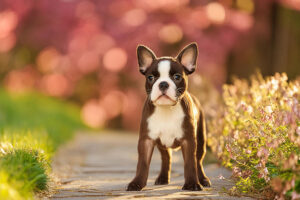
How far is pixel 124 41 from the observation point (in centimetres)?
1247

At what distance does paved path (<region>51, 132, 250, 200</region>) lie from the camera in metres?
3.64

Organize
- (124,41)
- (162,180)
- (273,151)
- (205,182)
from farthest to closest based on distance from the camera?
(124,41) → (162,180) → (205,182) → (273,151)

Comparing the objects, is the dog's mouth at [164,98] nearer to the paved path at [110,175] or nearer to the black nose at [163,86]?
the black nose at [163,86]

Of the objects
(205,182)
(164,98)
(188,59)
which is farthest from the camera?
(205,182)

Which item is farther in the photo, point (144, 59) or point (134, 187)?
point (144, 59)

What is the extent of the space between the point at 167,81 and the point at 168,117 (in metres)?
0.30

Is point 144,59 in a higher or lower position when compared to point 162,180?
higher

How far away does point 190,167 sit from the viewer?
3.81 m

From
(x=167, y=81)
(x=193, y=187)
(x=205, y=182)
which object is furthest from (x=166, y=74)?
(x=205, y=182)

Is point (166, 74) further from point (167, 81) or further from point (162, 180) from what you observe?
point (162, 180)

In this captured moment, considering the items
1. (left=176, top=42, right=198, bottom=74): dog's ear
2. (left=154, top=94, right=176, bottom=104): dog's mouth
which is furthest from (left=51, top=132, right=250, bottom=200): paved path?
(left=176, top=42, right=198, bottom=74): dog's ear

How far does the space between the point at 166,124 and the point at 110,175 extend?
1.30 m

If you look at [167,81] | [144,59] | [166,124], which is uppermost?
[144,59]

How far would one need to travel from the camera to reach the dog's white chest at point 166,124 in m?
3.84
